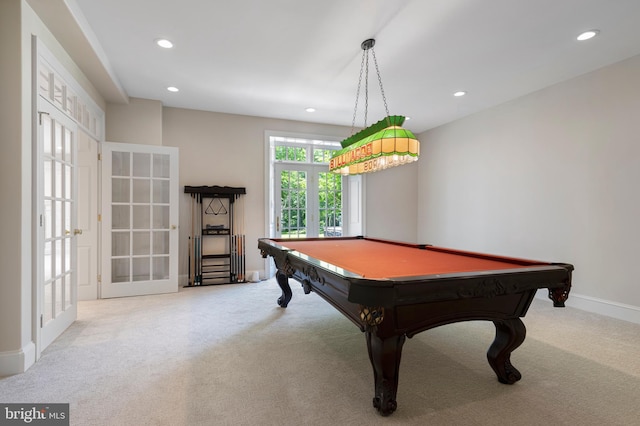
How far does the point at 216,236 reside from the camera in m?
4.96

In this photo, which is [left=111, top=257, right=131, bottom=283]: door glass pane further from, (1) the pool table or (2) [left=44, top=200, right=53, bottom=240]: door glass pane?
(1) the pool table

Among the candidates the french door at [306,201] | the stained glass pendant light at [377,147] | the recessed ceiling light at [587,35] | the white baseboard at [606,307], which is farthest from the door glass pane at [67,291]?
the white baseboard at [606,307]

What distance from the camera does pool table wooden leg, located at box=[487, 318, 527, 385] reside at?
6.41ft

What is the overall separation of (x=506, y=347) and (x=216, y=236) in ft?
13.6

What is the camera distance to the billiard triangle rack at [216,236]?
475 cm

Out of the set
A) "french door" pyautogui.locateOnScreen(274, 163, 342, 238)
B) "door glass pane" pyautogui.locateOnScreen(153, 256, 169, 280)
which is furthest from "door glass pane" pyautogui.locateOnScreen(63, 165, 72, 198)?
"french door" pyautogui.locateOnScreen(274, 163, 342, 238)

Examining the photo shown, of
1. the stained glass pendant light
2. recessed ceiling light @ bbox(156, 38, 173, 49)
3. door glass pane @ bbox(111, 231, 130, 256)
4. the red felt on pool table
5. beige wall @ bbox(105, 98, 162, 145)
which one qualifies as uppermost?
recessed ceiling light @ bbox(156, 38, 173, 49)

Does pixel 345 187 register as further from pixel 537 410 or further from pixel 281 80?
pixel 537 410

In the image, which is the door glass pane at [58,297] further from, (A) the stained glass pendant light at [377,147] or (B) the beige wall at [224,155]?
(A) the stained glass pendant light at [377,147]

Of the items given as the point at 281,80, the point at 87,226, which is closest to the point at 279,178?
the point at 281,80

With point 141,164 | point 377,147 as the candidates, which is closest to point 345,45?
point 377,147

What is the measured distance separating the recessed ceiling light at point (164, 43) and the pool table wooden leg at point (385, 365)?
315cm

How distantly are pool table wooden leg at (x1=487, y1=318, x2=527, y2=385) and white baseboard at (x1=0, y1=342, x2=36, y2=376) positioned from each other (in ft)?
10.5

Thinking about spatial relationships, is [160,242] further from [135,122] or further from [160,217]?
A: [135,122]
